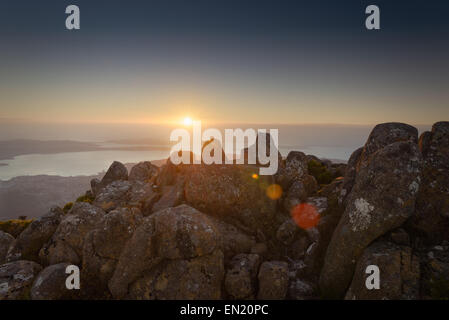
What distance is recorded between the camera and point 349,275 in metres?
14.4

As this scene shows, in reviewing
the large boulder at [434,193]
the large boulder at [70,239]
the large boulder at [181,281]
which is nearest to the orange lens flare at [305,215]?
the large boulder at [434,193]

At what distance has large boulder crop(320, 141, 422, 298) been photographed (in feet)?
45.7

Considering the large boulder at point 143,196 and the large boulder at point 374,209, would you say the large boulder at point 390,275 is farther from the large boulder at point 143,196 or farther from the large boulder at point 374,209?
the large boulder at point 143,196

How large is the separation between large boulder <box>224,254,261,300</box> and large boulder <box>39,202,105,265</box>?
10696 millimetres

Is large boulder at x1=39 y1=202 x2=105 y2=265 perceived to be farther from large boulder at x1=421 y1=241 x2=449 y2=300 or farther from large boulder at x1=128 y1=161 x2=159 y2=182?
large boulder at x1=421 y1=241 x2=449 y2=300

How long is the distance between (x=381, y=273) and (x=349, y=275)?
2077mm

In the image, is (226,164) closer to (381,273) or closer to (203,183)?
(203,183)

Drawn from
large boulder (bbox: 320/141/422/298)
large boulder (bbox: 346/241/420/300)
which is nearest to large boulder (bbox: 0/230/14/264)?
large boulder (bbox: 320/141/422/298)

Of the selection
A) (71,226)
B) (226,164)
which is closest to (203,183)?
(226,164)

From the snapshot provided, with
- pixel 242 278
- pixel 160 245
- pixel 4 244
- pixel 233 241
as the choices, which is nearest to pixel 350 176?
pixel 233 241

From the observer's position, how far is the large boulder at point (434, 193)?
14.3m

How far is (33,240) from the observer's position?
21688 mm

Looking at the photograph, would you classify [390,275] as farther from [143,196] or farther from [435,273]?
[143,196]

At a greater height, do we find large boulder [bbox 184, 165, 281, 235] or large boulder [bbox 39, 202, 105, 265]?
large boulder [bbox 184, 165, 281, 235]
